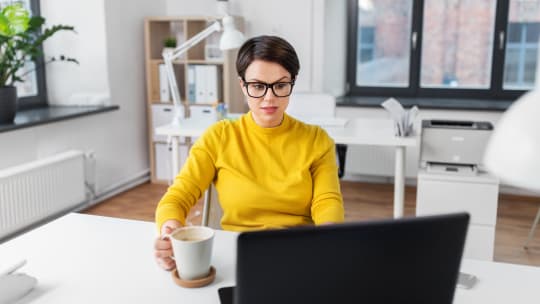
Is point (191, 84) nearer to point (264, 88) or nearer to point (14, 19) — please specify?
point (14, 19)

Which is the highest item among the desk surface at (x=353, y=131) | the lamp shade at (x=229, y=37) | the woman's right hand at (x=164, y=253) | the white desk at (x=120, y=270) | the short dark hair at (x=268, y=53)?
the lamp shade at (x=229, y=37)

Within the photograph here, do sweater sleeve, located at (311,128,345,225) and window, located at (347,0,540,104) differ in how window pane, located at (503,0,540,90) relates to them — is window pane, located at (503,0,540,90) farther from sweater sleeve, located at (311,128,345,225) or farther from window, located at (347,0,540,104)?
sweater sleeve, located at (311,128,345,225)

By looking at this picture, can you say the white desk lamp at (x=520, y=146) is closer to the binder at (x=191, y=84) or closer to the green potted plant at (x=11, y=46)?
the green potted plant at (x=11, y=46)

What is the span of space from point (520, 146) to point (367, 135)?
247 cm

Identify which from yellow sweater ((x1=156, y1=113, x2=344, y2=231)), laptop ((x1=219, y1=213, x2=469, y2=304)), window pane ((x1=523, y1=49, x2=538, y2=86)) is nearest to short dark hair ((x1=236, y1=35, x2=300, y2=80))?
yellow sweater ((x1=156, y1=113, x2=344, y2=231))

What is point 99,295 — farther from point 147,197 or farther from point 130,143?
point 130,143

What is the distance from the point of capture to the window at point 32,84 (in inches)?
158

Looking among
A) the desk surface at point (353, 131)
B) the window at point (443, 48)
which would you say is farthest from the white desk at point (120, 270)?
the window at point (443, 48)

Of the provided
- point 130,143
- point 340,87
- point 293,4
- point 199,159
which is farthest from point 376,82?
point 199,159

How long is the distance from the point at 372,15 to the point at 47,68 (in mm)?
2790

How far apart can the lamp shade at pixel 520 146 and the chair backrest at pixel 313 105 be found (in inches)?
119

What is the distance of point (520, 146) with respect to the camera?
55 centimetres

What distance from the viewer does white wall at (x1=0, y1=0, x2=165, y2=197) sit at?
12.7 feet

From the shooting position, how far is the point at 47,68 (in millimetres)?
4234
